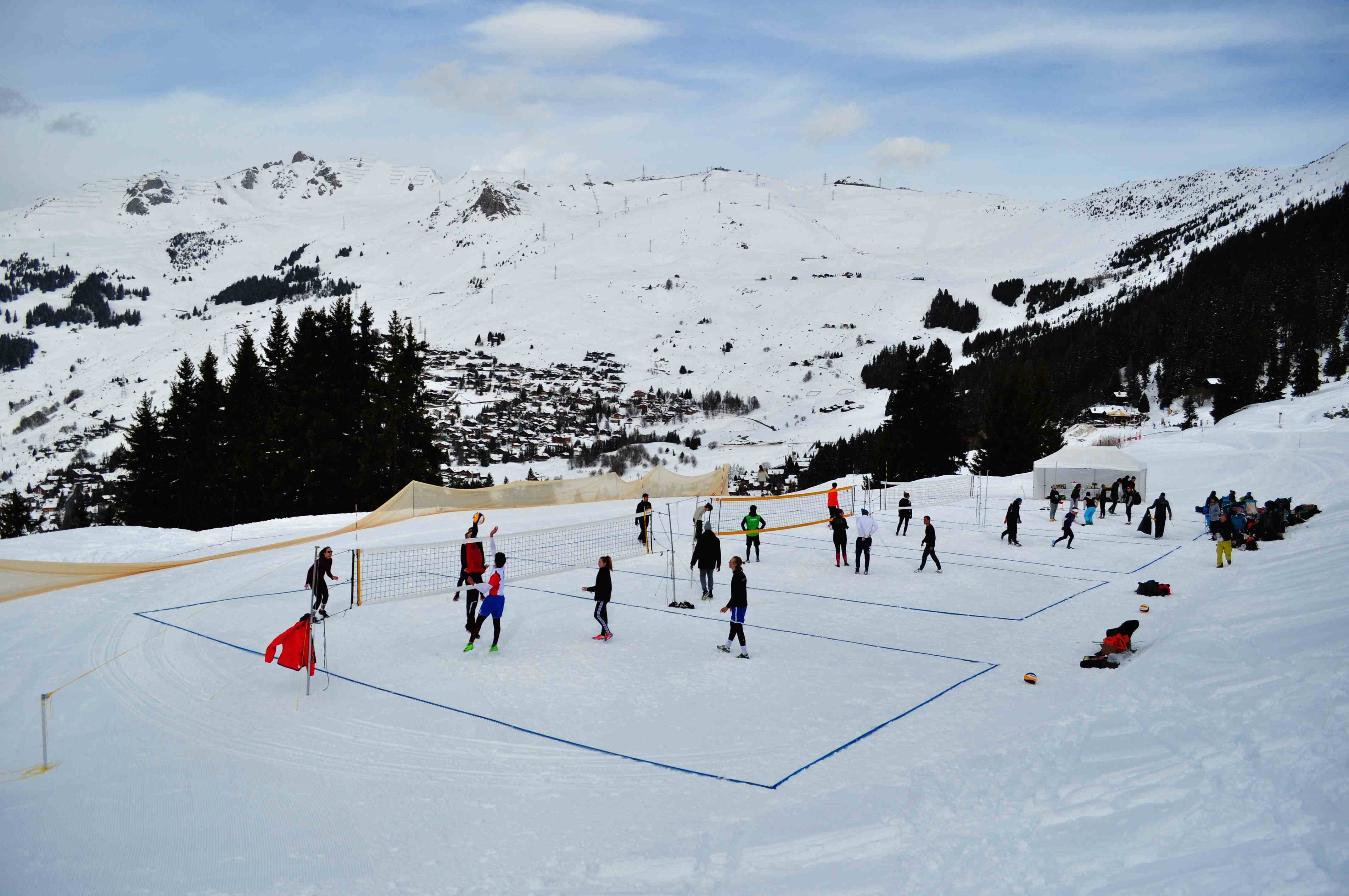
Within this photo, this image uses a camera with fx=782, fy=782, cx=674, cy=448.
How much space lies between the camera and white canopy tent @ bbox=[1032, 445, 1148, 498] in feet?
109

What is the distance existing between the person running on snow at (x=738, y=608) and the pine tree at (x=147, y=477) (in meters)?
40.0

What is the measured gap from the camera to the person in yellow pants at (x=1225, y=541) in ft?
61.6

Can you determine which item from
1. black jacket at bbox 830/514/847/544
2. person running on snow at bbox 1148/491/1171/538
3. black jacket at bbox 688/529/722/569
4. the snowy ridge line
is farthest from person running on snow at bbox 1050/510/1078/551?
the snowy ridge line

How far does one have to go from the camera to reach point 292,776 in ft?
26.9

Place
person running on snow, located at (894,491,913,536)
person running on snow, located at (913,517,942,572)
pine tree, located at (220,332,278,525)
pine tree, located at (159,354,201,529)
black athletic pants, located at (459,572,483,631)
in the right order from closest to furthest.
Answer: black athletic pants, located at (459,572,483,631) < person running on snow, located at (913,517,942,572) < person running on snow, located at (894,491,913,536) < pine tree, located at (220,332,278,525) < pine tree, located at (159,354,201,529)

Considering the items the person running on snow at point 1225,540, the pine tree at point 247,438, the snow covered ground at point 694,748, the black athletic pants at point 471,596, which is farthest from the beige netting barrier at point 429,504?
the person running on snow at point 1225,540

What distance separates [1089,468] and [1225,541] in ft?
52.0

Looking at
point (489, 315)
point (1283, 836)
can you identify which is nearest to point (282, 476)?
point (1283, 836)

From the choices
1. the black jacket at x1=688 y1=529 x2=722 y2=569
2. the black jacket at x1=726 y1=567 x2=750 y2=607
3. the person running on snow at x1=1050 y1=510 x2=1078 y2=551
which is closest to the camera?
the black jacket at x1=726 y1=567 x2=750 y2=607

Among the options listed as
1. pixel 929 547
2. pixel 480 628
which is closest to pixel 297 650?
pixel 480 628

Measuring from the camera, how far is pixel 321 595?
14086 mm

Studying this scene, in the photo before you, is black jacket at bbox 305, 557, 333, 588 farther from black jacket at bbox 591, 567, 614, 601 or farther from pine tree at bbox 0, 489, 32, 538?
pine tree at bbox 0, 489, 32, 538

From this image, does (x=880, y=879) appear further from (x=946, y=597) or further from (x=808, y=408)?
(x=808, y=408)

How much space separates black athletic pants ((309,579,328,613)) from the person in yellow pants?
19.8 meters
